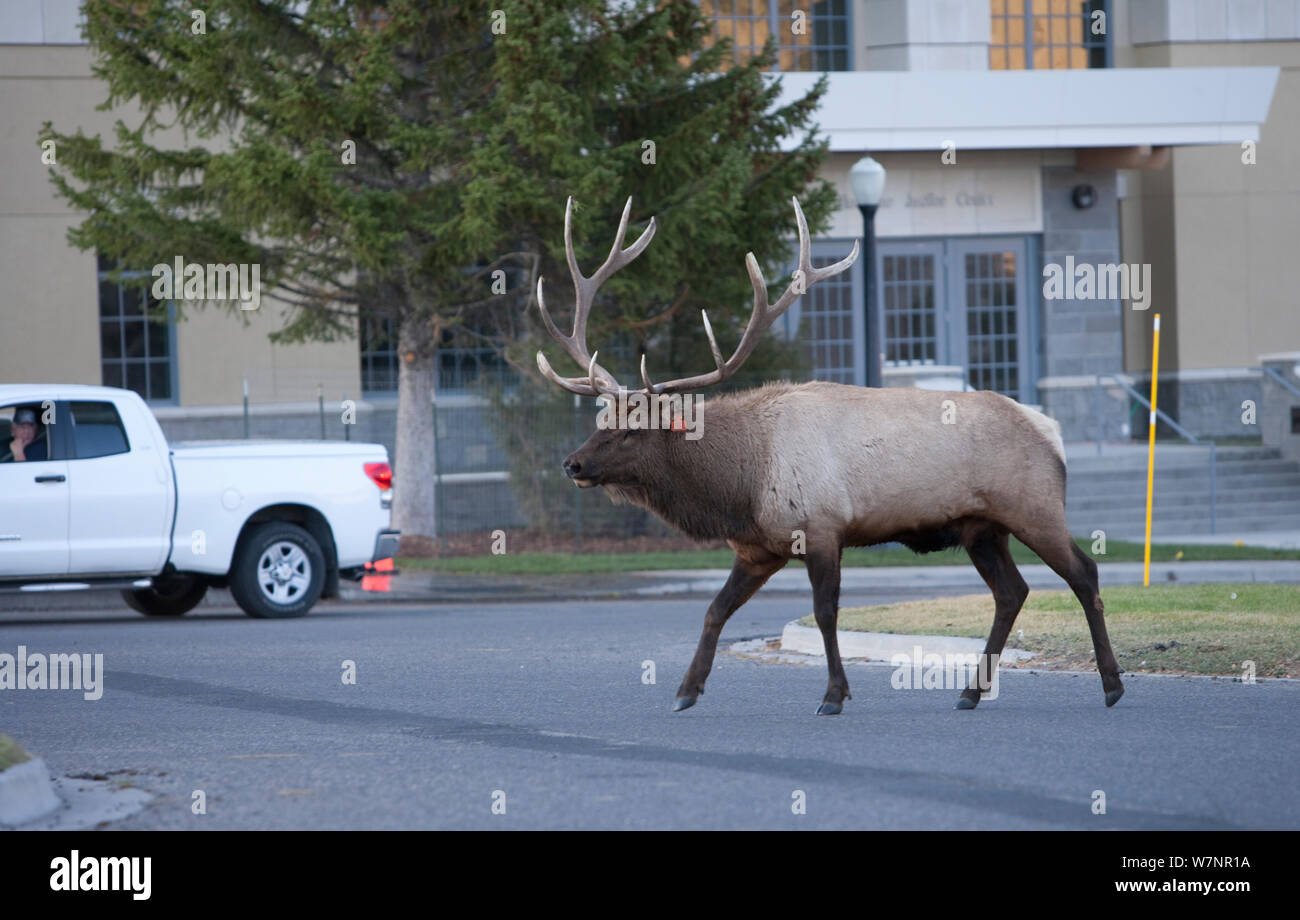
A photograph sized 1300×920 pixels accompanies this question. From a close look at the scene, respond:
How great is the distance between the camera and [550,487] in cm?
2345

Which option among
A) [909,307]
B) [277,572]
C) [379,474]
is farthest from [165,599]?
[909,307]

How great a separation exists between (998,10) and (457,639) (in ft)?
69.7

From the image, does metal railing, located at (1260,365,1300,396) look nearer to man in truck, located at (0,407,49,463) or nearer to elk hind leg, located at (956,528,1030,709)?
elk hind leg, located at (956,528,1030,709)

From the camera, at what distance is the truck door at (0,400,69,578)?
14.1 metres

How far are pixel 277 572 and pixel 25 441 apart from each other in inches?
98.1

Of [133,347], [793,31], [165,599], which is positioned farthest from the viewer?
[793,31]

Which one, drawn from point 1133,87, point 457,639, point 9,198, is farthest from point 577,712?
point 1133,87

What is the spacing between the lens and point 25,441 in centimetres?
1431

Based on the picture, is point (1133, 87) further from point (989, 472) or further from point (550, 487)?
point (989, 472)

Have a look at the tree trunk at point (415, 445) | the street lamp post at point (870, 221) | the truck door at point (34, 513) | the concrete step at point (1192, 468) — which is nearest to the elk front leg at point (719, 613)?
the truck door at point (34, 513)

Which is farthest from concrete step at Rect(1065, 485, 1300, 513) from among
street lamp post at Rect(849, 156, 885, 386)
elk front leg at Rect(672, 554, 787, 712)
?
elk front leg at Rect(672, 554, 787, 712)

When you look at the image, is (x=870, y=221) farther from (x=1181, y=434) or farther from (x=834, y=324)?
(x=1181, y=434)

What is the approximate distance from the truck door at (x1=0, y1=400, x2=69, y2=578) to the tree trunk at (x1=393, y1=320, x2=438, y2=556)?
25.7 feet

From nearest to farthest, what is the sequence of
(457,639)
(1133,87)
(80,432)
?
(457,639)
(80,432)
(1133,87)
